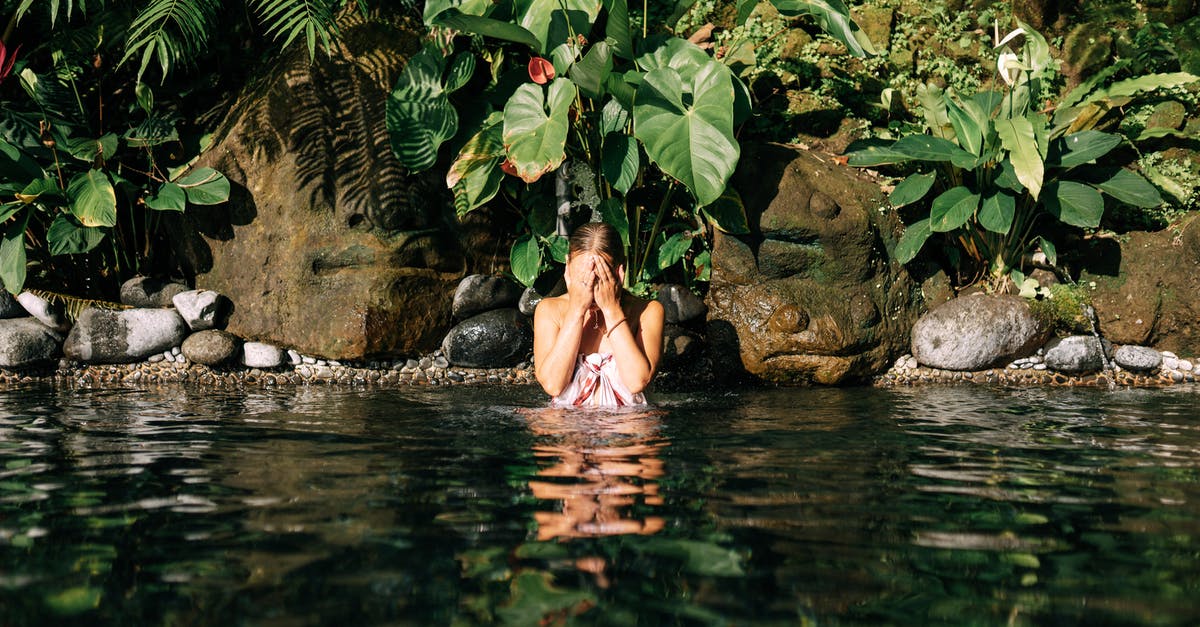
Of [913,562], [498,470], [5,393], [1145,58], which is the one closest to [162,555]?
[498,470]

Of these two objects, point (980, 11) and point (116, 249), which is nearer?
point (116, 249)

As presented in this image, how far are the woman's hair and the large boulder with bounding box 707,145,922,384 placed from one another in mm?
1913

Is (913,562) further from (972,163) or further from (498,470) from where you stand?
(972,163)

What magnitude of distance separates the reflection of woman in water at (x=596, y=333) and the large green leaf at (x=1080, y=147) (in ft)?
11.0

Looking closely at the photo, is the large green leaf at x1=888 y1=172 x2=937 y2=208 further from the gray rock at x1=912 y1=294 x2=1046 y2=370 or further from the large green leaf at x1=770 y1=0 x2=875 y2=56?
the large green leaf at x1=770 y1=0 x2=875 y2=56

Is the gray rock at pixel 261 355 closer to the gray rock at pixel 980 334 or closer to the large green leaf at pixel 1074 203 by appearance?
the gray rock at pixel 980 334

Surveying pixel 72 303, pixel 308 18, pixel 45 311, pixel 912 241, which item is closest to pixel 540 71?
pixel 308 18

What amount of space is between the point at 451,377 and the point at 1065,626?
17.1ft

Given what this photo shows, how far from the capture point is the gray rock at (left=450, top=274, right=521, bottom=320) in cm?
690

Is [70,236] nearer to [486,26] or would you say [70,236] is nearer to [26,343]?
[26,343]

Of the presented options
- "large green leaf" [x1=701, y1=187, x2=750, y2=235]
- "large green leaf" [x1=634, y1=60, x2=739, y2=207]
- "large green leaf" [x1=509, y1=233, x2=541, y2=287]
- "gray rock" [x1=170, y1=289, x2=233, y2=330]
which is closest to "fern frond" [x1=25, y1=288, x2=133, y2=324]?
"gray rock" [x1=170, y1=289, x2=233, y2=330]

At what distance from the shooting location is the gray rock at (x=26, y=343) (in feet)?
21.8

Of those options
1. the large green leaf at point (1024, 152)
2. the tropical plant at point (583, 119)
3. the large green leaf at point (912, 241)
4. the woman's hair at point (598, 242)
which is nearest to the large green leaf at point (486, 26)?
the tropical plant at point (583, 119)

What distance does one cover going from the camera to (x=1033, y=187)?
20.3ft
